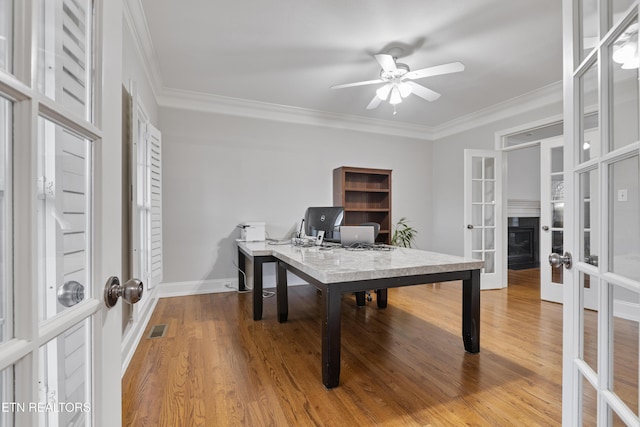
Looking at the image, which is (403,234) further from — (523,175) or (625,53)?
(625,53)

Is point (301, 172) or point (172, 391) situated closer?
point (172, 391)

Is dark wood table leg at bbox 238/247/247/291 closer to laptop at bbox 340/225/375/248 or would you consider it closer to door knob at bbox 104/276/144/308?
laptop at bbox 340/225/375/248

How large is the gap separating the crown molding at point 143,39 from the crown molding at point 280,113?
0.38m

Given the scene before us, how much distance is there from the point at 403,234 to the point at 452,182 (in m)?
1.21

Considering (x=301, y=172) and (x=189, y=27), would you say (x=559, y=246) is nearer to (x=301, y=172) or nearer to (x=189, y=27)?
(x=301, y=172)

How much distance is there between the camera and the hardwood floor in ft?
5.01

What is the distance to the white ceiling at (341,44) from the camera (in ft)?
7.18

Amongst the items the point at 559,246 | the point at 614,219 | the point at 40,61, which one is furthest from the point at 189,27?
the point at 559,246

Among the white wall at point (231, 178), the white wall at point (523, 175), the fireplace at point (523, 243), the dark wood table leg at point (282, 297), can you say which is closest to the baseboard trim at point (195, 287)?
the white wall at point (231, 178)

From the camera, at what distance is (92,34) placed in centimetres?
67

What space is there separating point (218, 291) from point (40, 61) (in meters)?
3.76

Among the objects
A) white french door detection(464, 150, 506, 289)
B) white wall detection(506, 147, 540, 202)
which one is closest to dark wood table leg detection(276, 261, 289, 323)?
white french door detection(464, 150, 506, 289)

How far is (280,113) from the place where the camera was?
4211 millimetres

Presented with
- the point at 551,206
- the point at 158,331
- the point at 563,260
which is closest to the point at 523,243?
the point at 551,206
